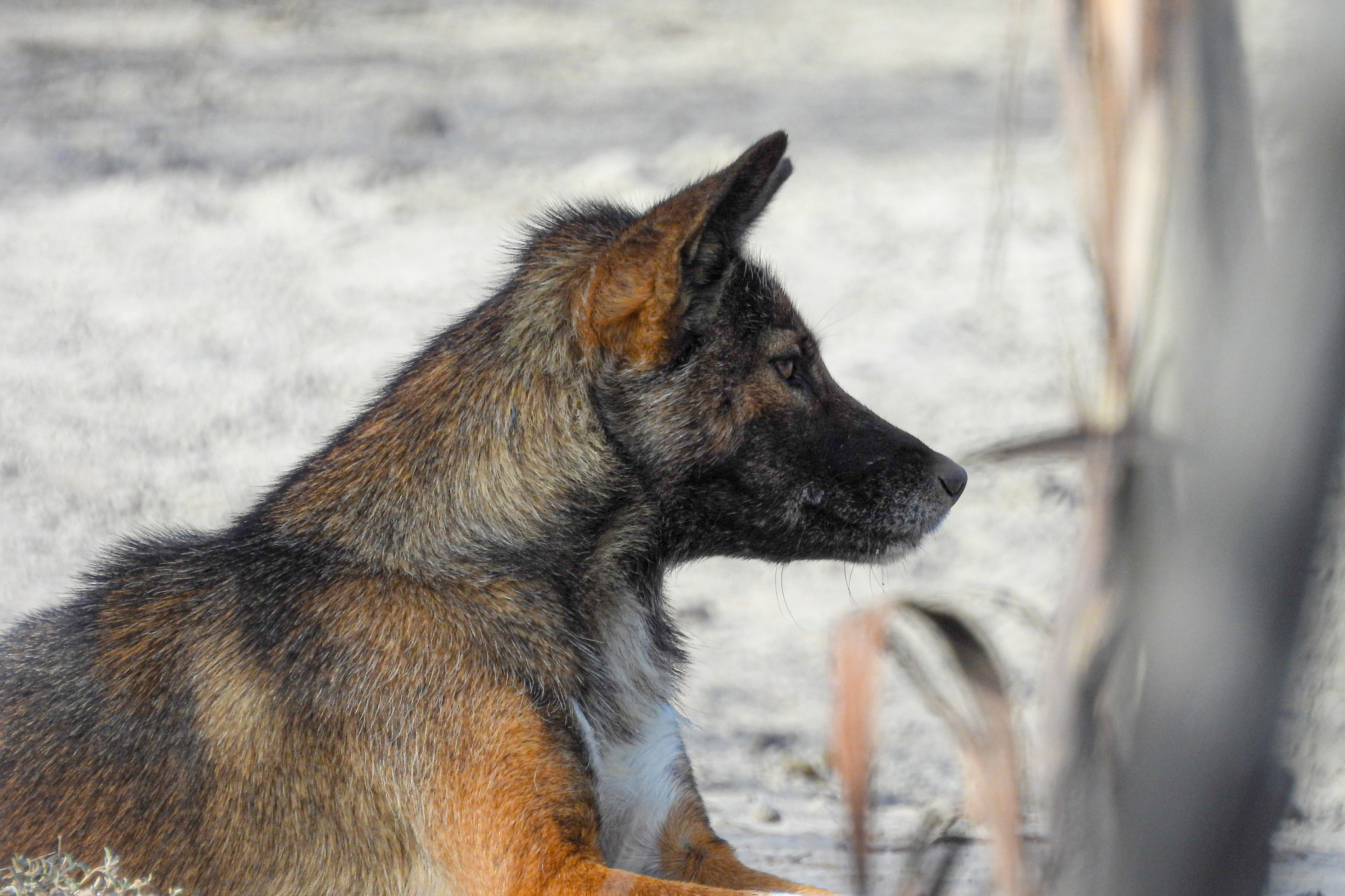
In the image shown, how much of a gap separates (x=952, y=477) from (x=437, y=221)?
3.99 m

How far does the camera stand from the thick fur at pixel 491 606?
2.15 metres

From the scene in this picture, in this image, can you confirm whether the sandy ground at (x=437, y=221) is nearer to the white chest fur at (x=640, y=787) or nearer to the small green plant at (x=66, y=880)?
the white chest fur at (x=640, y=787)

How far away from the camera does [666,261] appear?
228 centimetres

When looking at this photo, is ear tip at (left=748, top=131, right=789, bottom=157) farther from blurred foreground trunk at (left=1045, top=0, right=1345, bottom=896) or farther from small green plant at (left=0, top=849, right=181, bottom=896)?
small green plant at (left=0, top=849, right=181, bottom=896)

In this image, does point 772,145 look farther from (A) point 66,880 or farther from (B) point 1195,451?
(A) point 66,880

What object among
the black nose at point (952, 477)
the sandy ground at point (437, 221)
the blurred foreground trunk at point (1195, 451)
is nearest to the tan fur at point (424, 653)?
the black nose at point (952, 477)

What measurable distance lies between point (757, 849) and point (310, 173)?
4225 millimetres

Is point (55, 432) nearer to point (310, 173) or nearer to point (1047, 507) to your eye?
point (310, 173)

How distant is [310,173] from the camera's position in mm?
6254

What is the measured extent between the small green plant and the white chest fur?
2.25 feet

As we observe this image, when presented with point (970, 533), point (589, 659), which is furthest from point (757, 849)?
point (970, 533)

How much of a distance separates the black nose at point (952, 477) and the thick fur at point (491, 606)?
10 mm

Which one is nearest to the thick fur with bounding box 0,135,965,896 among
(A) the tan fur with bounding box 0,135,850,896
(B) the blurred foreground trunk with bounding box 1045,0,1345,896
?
(A) the tan fur with bounding box 0,135,850,896

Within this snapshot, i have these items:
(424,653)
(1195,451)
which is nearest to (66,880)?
(424,653)
